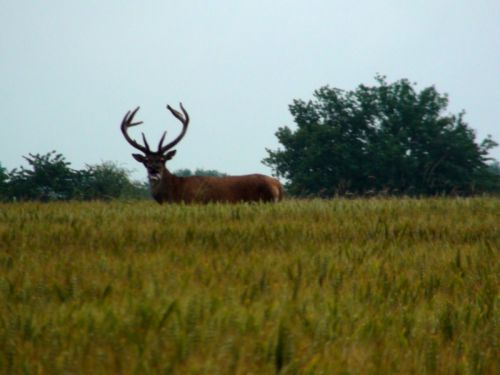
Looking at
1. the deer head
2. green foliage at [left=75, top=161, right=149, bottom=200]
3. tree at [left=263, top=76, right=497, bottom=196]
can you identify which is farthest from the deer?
tree at [left=263, top=76, right=497, bottom=196]

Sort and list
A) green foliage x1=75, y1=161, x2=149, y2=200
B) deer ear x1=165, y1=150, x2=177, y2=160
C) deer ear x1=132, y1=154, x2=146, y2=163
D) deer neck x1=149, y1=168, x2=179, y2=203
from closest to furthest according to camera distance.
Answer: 1. deer neck x1=149, y1=168, x2=179, y2=203
2. deer ear x1=132, y1=154, x2=146, y2=163
3. deer ear x1=165, y1=150, x2=177, y2=160
4. green foliage x1=75, y1=161, x2=149, y2=200

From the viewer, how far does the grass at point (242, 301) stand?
345 centimetres

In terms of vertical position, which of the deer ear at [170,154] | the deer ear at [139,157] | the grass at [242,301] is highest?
the deer ear at [170,154]

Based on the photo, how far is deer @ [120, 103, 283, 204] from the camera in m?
18.8

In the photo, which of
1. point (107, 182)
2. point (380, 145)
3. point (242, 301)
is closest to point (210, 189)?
point (242, 301)

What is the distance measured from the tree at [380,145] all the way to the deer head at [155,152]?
103 feet

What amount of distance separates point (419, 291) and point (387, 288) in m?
0.18

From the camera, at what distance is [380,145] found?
177 feet

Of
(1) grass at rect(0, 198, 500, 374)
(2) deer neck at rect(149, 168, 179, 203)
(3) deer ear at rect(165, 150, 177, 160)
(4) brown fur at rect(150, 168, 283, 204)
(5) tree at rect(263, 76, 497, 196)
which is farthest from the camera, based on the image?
(5) tree at rect(263, 76, 497, 196)

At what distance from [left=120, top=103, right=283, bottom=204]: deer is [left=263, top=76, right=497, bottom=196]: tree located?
106 ft

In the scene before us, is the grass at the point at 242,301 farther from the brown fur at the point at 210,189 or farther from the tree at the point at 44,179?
the tree at the point at 44,179

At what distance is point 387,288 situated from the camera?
17.6 ft

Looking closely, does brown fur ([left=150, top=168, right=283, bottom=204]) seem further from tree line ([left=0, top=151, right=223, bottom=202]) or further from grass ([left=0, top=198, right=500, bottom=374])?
tree line ([left=0, top=151, right=223, bottom=202])

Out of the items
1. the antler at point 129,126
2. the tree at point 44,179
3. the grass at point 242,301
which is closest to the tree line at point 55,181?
the tree at point 44,179
